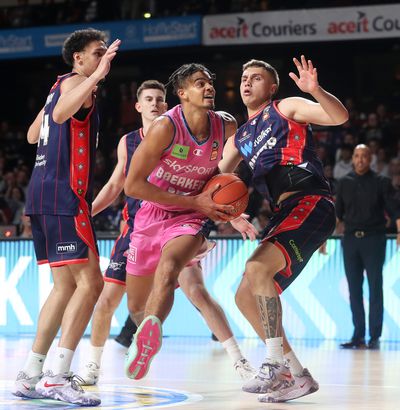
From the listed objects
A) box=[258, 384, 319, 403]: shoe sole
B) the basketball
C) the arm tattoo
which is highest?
the basketball

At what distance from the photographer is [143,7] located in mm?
19984

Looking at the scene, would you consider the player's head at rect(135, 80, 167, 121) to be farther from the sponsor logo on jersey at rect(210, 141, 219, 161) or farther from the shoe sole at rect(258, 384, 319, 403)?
the shoe sole at rect(258, 384, 319, 403)

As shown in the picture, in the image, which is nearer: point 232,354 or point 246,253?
point 232,354

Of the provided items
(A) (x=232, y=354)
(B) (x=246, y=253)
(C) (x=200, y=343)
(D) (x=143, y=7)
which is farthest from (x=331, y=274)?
(D) (x=143, y=7)

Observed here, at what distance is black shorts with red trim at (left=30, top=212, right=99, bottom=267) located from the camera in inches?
223

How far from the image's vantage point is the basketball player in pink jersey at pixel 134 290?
6430mm

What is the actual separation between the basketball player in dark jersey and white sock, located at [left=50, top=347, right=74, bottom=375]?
1077mm

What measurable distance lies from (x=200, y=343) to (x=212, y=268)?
3.47 ft

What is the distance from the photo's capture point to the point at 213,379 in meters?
6.89

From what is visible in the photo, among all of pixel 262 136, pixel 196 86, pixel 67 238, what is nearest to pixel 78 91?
pixel 196 86

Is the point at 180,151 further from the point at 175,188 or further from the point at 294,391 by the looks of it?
the point at 294,391

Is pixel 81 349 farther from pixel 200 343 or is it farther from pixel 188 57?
pixel 188 57

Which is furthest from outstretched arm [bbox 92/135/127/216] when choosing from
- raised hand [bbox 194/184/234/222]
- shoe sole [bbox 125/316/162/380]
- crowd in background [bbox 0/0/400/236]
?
crowd in background [bbox 0/0/400/236]

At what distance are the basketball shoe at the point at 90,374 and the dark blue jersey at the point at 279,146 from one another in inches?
67.8
